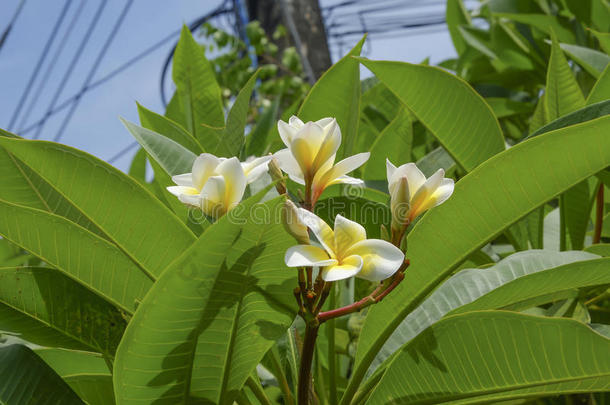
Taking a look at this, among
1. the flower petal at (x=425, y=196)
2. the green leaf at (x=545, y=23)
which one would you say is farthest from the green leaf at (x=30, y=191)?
the green leaf at (x=545, y=23)

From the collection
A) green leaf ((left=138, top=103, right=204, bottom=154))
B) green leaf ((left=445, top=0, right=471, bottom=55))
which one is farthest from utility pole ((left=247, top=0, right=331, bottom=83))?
Answer: green leaf ((left=138, top=103, right=204, bottom=154))

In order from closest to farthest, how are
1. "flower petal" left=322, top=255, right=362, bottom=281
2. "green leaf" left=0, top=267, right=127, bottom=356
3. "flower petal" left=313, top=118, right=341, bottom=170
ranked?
"flower petal" left=322, top=255, right=362, bottom=281
"flower petal" left=313, top=118, right=341, bottom=170
"green leaf" left=0, top=267, right=127, bottom=356

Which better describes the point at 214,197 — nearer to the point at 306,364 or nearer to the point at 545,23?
the point at 306,364

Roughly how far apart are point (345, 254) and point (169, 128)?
45cm

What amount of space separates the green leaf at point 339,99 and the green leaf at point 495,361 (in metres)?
0.31

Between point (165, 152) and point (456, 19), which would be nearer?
point (165, 152)

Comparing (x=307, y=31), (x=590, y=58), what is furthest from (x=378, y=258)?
(x=307, y=31)

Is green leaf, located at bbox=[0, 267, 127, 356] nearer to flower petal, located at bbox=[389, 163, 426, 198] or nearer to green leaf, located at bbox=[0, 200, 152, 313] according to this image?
green leaf, located at bbox=[0, 200, 152, 313]

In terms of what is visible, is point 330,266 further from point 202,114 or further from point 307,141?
point 202,114

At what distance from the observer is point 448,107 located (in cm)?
67

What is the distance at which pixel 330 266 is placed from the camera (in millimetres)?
429

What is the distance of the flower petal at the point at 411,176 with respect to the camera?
0.49 m

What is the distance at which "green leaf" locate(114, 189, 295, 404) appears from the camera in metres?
0.42

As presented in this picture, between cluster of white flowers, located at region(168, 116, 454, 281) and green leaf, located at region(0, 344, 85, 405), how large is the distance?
0.26 meters
